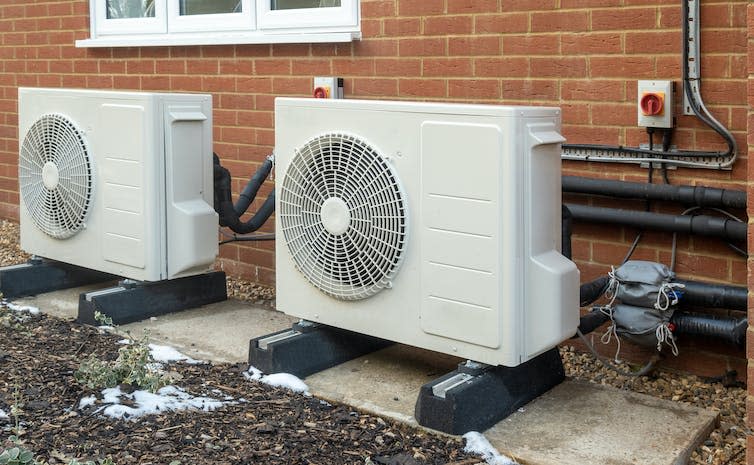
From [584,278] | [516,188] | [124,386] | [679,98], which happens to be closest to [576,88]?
[679,98]

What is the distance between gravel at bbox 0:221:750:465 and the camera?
3191 mm

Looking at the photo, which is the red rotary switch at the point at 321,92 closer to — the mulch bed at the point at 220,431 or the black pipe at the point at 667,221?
the black pipe at the point at 667,221

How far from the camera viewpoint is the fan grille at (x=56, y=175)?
4.74 meters

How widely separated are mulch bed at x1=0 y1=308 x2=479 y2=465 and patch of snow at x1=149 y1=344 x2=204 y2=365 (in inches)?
6.5

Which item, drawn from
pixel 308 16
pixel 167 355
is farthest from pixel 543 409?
pixel 308 16

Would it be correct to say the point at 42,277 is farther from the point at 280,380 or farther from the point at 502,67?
the point at 502,67

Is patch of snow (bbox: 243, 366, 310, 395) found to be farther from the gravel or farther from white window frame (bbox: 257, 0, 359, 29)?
white window frame (bbox: 257, 0, 359, 29)

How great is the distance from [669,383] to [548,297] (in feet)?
3.05

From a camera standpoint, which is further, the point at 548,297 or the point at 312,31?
the point at 312,31

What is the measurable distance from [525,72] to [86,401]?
219cm

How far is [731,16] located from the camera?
361cm

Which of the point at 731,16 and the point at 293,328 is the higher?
the point at 731,16

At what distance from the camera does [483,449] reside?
10.2ft

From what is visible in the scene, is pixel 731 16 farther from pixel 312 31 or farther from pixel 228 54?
pixel 228 54
